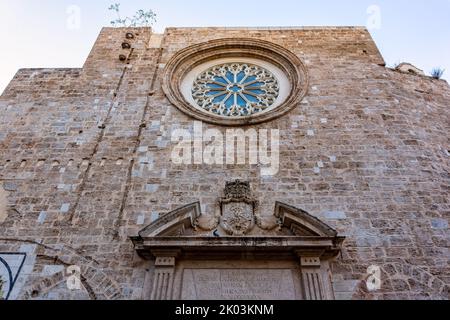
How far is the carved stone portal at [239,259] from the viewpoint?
4.80 metres

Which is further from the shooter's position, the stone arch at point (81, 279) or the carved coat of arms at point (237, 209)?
the carved coat of arms at point (237, 209)

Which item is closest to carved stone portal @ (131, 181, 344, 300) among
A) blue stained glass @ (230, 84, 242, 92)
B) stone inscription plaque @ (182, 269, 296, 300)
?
stone inscription plaque @ (182, 269, 296, 300)

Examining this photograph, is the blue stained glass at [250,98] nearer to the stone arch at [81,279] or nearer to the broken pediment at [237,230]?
the broken pediment at [237,230]

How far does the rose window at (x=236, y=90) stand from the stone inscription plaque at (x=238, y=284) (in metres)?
3.38

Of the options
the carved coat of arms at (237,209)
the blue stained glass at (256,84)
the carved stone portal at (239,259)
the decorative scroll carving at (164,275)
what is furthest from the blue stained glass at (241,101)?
the decorative scroll carving at (164,275)

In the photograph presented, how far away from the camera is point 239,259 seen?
5.12 m

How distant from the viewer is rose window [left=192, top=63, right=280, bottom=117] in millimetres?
7688

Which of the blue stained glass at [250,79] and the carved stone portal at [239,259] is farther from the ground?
the blue stained glass at [250,79]

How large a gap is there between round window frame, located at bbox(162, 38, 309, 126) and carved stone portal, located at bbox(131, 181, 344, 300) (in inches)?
88.6

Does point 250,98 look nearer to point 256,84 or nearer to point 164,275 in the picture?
point 256,84

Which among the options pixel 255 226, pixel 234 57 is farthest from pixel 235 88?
pixel 255 226

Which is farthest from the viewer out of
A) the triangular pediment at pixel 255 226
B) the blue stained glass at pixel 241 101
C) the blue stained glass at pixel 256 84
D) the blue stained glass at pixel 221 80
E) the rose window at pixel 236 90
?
the blue stained glass at pixel 221 80

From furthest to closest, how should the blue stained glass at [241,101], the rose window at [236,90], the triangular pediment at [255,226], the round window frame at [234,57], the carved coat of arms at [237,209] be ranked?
1. the blue stained glass at [241,101]
2. the rose window at [236,90]
3. the round window frame at [234,57]
4. the carved coat of arms at [237,209]
5. the triangular pediment at [255,226]
